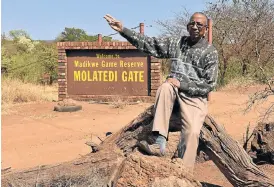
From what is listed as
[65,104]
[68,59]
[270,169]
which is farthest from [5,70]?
[270,169]

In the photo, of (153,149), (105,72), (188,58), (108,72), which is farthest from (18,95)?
(153,149)

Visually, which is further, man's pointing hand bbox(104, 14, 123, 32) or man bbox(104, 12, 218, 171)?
man's pointing hand bbox(104, 14, 123, 32)

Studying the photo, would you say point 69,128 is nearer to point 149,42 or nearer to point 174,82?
point 149,42

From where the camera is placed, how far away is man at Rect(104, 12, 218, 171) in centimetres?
382

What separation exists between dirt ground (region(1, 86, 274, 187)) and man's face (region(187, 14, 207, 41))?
6.03ft

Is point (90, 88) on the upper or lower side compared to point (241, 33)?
lower

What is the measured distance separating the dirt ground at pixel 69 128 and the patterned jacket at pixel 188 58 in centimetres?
147

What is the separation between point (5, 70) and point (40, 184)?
758 inches

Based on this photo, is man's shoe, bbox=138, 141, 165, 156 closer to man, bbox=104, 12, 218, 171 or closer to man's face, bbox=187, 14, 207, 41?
man, bbox=104, 12, 218, 171

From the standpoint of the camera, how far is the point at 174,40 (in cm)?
427

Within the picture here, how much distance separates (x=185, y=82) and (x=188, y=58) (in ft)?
0.97

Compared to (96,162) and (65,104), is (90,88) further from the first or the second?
(96,162)

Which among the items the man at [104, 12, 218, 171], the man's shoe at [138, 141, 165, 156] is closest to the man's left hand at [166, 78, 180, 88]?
the man at [104, 12, 218, 171]

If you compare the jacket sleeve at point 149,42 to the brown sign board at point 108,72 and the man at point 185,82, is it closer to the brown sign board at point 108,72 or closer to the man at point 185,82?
the man at point 185,82
